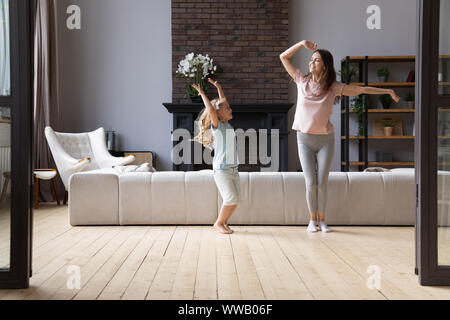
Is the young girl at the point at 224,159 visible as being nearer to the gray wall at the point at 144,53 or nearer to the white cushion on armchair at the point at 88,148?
the white cushion on armchair at the point at 88,148

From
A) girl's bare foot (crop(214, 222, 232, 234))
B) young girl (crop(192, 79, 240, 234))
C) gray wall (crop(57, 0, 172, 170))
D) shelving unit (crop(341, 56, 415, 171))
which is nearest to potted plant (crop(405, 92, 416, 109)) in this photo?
shelving unit (crop(341, 56, 415, 171))

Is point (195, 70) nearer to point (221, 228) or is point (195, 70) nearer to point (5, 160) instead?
A: point (221, 228)

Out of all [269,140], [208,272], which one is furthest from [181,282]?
[269,140]

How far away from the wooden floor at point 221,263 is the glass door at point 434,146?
14 cm

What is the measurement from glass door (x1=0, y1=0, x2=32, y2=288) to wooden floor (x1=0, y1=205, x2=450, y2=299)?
0.44 ft

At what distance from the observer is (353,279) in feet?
6.45

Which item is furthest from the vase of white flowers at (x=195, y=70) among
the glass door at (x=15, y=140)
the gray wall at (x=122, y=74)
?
the glass door at (x=15, y=140)

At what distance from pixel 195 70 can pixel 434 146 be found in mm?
4641

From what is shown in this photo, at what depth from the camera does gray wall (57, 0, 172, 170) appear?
641 centimetres

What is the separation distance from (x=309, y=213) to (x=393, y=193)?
65 cm

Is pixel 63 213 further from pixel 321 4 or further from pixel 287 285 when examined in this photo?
pixel 321 4

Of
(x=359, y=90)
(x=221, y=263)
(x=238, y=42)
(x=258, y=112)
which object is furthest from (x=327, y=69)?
(x=238, y=42)

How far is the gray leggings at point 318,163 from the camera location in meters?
3.23

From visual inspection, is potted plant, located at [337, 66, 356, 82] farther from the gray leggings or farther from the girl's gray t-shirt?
the girl's gray t-shirt
